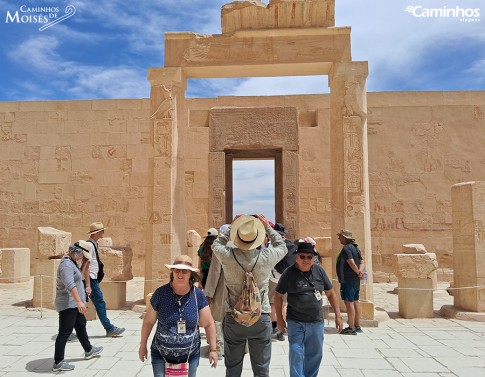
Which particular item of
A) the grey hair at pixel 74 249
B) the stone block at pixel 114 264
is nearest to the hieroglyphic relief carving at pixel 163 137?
the stone block at pixel 114 264

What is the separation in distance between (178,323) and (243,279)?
24.5 inches

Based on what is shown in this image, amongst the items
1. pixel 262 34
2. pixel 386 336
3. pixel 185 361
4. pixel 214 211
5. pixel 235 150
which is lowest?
pixel 386 336

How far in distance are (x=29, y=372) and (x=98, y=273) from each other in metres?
1.66

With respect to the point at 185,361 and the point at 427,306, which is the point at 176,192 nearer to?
the point at 427,306

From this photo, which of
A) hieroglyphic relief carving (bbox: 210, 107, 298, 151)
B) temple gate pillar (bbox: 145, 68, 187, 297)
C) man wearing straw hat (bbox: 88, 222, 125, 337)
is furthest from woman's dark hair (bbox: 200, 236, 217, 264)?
hieroglyphic relief carving (bbox: 210, 107, 298, 151)

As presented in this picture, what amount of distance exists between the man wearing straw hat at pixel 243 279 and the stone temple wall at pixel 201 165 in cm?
922

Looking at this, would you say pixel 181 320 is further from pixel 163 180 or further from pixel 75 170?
pixel 75 170

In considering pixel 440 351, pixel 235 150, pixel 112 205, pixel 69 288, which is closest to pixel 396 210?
pixel 235 150

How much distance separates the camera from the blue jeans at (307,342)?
3.64 meters

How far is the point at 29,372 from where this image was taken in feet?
14.9

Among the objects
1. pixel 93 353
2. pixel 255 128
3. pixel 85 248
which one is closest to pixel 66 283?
pixel 85 248

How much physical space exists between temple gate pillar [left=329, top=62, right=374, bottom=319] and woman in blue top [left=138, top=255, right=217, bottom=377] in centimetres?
497

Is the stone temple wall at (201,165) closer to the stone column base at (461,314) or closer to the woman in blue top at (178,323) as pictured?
the stone column base at (461,314)

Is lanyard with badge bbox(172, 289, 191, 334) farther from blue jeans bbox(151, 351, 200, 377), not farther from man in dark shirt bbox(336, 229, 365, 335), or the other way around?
man in dark shirt bbox(336, 229, 365, 335)
